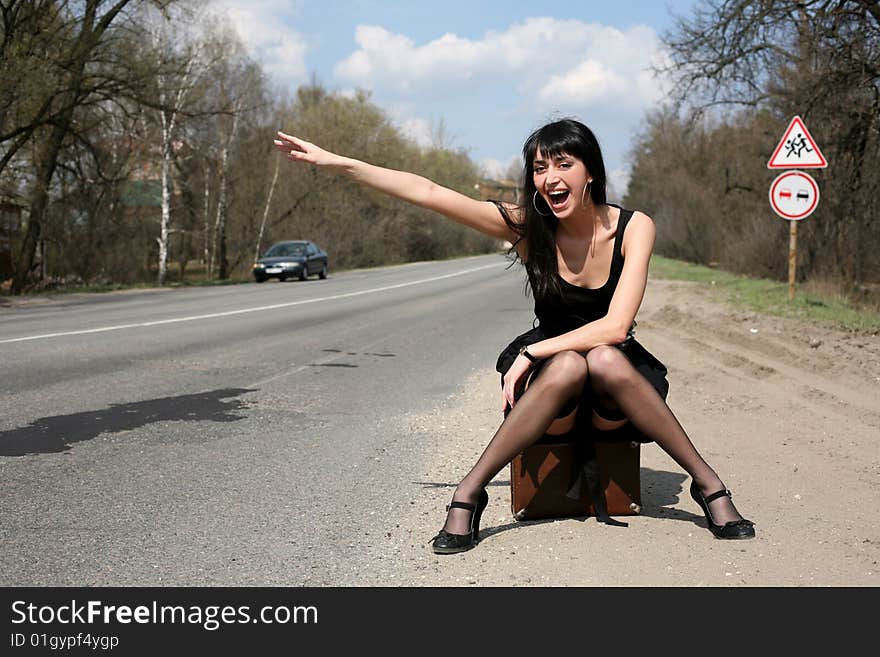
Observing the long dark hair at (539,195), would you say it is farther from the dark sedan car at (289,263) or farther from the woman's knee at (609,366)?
the dark sedan car at (289,263)

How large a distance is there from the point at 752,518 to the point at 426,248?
6571cm

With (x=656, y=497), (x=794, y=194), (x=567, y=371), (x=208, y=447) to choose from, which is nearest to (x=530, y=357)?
(x=567, y=371)

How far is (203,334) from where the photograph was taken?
12383 millimetres

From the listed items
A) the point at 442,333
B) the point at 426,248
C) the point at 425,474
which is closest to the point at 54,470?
the point at 425,474

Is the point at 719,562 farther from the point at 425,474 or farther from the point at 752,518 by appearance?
the point at 425,474

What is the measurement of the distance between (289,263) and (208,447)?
2824 centimetres

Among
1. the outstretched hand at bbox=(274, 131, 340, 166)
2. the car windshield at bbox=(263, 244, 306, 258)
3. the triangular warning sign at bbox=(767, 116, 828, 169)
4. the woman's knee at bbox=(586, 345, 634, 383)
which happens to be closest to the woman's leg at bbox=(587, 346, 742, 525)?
the woman's knee at bbox=(586, 345, 634, 383)

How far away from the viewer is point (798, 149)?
14781mm

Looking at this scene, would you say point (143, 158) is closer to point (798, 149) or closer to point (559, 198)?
point (798, 149)

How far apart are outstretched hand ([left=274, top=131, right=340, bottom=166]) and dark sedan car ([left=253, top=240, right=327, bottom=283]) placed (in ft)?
96.4

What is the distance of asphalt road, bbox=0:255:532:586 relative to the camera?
3619 millimetres

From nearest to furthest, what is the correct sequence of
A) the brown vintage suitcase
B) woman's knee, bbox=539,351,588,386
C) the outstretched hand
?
woman's knee, bbox=539,351,588,386, the brown vintage suitcase, the outstretched hand

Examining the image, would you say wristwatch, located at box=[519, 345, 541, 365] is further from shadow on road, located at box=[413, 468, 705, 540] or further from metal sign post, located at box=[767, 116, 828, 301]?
metal sign post, located at box=[767, 116, 828, 301]

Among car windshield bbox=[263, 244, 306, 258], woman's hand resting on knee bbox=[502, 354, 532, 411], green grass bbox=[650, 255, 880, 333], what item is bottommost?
green grass bbox=[650, 255, 880, 333]
